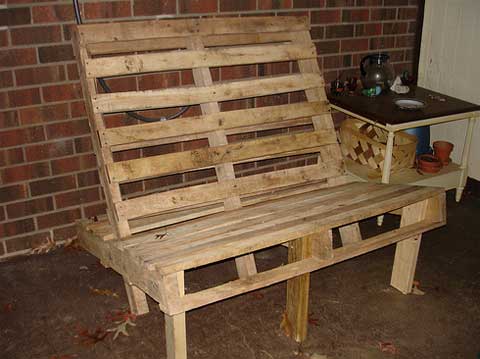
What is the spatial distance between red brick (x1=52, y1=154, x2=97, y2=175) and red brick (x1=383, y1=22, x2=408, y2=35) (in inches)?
98.3

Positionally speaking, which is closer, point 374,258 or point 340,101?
point 374,258

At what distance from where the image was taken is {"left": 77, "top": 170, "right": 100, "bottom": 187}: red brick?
3850 millimetres

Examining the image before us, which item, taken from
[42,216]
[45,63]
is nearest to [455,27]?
[45,63]

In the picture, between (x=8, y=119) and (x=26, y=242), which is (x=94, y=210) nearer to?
(x=26, y=242)

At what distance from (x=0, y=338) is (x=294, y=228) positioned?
1608 millimetres

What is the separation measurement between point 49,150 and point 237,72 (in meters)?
1.36

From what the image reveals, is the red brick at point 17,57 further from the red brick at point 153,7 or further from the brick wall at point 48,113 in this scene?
the red brick at point 153,7

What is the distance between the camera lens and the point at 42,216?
12.5 feet

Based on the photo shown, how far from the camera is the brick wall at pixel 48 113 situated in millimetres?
3412

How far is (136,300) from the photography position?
3174mm

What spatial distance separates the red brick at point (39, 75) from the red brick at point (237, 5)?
3.72 feet

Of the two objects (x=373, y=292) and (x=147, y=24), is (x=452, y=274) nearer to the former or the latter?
(x=373, y=292)

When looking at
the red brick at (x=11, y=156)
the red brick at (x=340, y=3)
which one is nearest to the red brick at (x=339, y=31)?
the red brick at (x=340, y=3)

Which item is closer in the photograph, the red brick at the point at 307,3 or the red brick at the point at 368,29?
the red brick at the point at 307,3
